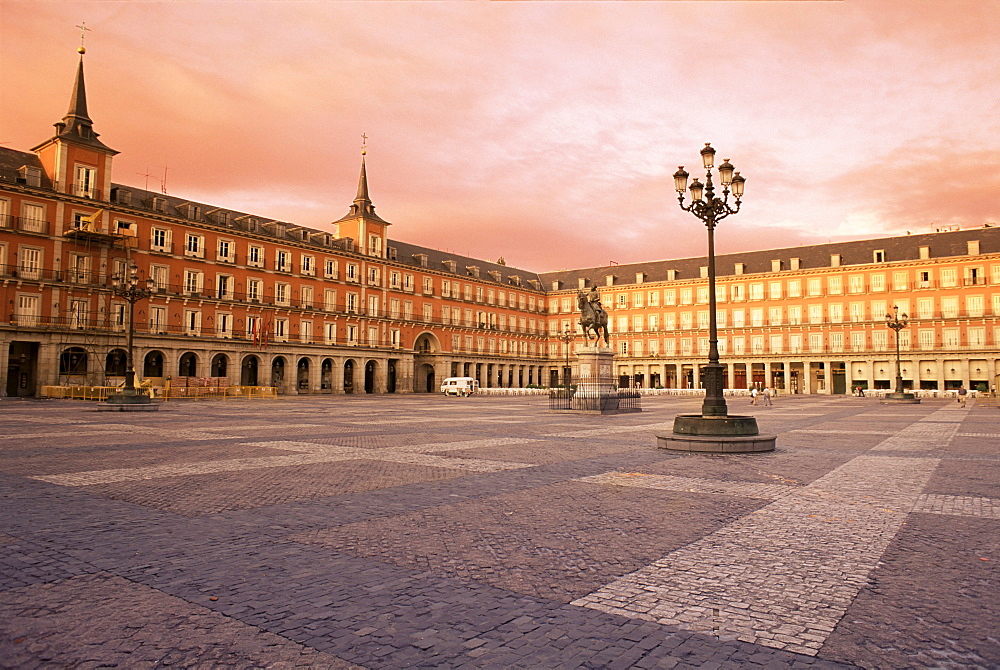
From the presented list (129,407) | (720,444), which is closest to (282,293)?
(129,407)

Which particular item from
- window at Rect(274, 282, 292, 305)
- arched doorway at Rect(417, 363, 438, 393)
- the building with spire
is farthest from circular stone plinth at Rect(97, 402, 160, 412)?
arched doorway at Rect(417, 363, 438, 393)

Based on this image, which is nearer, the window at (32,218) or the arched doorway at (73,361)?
the window at (32,218)

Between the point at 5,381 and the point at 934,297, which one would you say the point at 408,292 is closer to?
the point at 5,381

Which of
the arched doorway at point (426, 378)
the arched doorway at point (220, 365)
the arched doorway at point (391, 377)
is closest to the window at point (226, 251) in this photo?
the arched doorway at point (220, 365)

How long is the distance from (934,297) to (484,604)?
68.9 meters

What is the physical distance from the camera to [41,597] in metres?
3.84

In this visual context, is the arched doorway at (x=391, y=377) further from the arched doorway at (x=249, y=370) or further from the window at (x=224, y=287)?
the window at (x=224, y=287)

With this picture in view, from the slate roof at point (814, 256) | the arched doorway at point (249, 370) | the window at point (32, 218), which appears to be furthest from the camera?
the slate roof at point (814, 256)

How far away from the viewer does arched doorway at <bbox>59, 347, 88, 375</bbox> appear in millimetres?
38312

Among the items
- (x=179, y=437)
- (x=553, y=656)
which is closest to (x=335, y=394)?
(x=179, y=437)

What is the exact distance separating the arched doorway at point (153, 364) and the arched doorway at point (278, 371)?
855 centimetres

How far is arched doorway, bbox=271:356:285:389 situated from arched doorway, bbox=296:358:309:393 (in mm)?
1552

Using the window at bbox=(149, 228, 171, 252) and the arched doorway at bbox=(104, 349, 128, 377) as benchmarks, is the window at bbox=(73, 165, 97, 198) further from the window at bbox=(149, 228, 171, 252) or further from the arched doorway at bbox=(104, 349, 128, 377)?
the arched doorway at bbox=(104, 349, 128, 377)

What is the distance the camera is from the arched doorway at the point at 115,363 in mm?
40188
